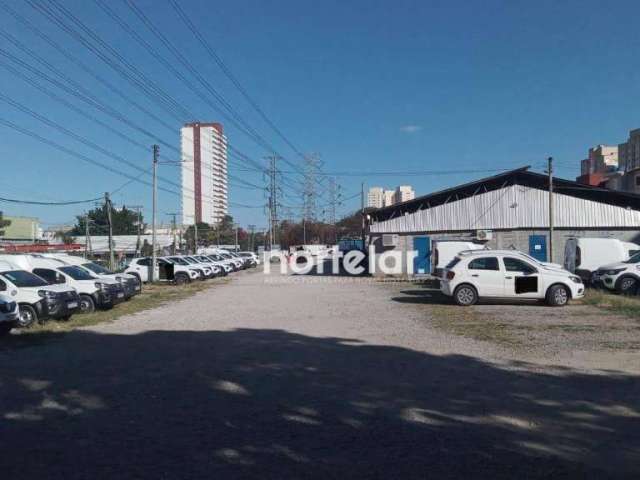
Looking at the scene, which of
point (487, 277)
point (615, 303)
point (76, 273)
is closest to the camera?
point (615, 303)

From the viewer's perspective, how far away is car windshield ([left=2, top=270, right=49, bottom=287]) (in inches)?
594

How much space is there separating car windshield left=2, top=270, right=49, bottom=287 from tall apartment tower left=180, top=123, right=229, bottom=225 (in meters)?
22.5

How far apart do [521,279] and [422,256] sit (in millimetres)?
15908

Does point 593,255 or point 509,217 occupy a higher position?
point 509,217

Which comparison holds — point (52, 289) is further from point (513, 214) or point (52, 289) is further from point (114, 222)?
point (114, 222)

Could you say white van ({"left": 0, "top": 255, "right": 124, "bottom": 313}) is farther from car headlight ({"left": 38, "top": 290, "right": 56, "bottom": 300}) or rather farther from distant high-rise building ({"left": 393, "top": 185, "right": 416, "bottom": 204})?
distant high-rise building ({"left": 393, "top": 185, "right": 416, "bottom": 204})

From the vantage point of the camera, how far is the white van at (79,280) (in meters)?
18.5

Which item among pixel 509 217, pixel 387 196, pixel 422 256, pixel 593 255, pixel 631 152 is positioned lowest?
pixel 422 256

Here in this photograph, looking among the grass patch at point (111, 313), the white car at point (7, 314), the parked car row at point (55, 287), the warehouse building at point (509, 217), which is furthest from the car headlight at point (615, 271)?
the white car at point (7, 314)

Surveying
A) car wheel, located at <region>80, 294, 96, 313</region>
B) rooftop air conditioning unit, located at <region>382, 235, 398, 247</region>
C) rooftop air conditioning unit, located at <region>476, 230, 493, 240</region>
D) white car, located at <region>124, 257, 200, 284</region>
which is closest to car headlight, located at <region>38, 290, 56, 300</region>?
car wheel, located at <region>80, 294, 96, 313</region>

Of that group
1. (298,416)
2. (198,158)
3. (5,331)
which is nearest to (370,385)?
(298,416)

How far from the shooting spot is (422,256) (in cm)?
3288

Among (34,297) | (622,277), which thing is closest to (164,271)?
(34,297)

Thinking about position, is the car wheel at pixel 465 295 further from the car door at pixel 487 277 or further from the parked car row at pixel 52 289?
the parked car row at pixel 52 289
